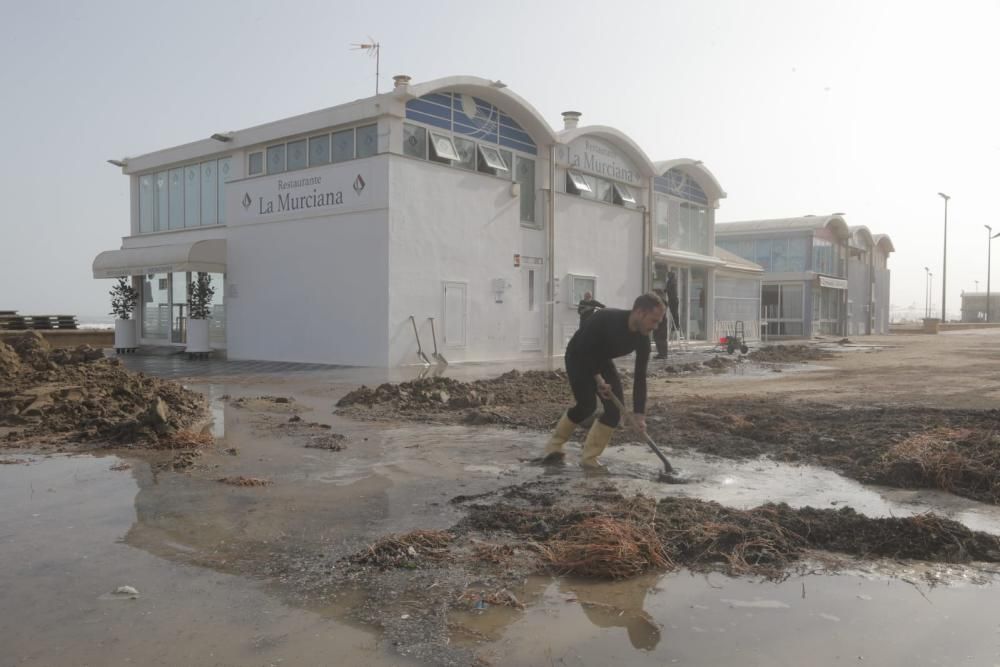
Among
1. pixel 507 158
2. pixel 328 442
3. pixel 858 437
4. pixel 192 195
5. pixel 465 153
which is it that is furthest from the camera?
pixel 192 195

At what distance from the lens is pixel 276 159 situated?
771 inches

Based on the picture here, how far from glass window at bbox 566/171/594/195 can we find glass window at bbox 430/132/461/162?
15.9 ft

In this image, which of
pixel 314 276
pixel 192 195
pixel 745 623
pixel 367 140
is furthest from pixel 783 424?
pixel 192 195

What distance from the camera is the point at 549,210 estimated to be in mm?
21578

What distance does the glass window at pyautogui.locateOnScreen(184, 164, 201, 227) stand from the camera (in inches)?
896

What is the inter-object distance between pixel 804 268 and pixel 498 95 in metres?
24.9

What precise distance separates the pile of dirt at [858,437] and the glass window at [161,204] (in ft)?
63.1

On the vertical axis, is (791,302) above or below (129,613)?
above

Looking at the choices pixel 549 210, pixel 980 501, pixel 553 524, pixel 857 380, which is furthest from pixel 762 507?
pixel 549 210

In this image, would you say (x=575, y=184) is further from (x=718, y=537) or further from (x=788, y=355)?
(x=718, y=537)

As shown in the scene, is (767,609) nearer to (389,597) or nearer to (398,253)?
(389,597)

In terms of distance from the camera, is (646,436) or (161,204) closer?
(646,436)

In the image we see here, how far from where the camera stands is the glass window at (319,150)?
1836cm

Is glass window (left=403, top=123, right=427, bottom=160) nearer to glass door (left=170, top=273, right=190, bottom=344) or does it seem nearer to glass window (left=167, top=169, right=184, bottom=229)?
glass door (left=170, top=273, right=190, bottom=344)
